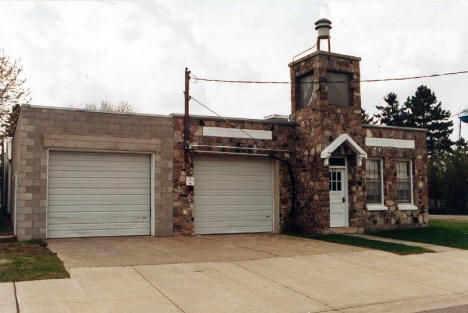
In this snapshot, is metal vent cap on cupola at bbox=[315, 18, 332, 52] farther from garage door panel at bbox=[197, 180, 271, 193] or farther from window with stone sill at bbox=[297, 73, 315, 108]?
garage door panel at bbox=[197, 180, 271, 193]

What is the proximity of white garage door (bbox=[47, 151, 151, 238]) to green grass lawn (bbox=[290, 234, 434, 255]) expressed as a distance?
527 centimetres

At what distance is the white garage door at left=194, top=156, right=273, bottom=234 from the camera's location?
14992mm

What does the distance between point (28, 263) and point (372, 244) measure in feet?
28.5

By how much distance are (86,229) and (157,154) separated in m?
2.98

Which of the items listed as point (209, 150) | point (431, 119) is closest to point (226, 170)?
point (209, 150)

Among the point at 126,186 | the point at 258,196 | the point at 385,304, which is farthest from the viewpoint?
the point at 258,196

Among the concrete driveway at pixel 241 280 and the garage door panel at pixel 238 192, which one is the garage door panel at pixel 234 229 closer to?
the garage door panel at pixel 238 192

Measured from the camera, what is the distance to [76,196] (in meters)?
13.2

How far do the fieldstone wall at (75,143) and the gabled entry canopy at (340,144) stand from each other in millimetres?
4966

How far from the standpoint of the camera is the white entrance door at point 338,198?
15656 mm

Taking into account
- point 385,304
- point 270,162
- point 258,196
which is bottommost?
point 385,304

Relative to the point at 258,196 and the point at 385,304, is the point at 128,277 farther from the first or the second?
the point at 258,196

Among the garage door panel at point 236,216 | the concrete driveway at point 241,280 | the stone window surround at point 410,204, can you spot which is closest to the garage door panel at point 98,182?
the concrete driveway at point 241,280

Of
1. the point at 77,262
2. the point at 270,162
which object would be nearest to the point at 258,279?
the point at 77,262
